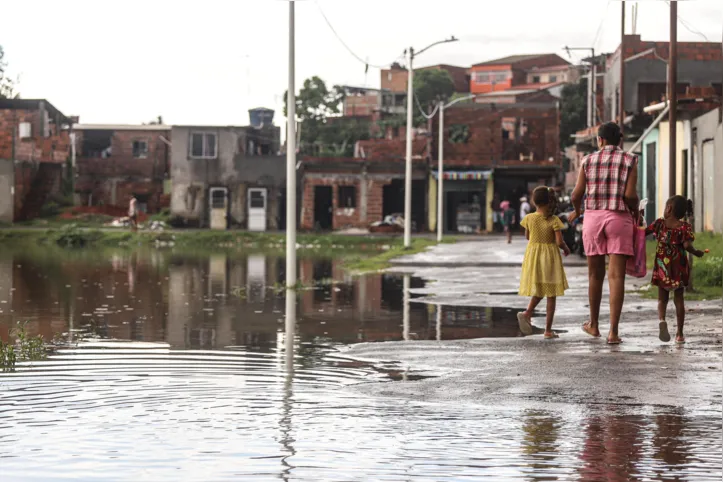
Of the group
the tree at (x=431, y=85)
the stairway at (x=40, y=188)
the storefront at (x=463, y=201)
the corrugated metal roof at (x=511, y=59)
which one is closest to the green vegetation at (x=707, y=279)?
the storefront at (x=463, y=201)

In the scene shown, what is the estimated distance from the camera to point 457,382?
9.83 metres

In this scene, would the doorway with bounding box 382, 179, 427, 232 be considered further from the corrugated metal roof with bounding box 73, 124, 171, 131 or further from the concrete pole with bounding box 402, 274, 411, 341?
the concrete pole with bounding box 402, 274, 411, 341

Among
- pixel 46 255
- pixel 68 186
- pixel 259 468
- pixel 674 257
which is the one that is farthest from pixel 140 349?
pixel 68 186

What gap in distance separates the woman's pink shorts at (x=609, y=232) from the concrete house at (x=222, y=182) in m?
58.3

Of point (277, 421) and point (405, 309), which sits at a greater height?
point (277, 421)

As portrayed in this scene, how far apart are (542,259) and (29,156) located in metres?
65.1

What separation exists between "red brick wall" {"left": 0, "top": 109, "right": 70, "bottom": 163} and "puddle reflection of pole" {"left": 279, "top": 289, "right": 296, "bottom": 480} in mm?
59689

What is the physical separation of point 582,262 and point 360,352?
1978cm

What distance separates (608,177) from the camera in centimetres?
1184

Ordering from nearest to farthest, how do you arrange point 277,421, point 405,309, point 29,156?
1. point 277,421
2. point 405,309
3. point 29,156

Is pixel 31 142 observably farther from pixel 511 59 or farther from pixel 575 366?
pixel 575 366

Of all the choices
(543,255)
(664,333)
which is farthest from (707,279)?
(664,333)

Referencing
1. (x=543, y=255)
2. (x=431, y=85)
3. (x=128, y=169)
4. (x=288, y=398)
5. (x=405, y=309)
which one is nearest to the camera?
(x=288, y=398)

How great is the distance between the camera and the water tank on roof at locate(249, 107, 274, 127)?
80938mm
